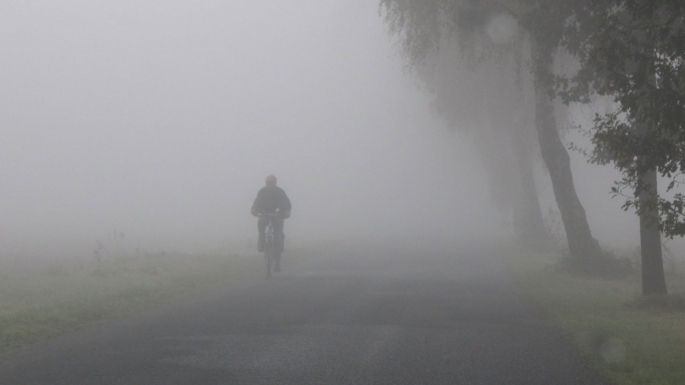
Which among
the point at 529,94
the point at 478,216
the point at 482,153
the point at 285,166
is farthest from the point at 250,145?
the point at 529,94

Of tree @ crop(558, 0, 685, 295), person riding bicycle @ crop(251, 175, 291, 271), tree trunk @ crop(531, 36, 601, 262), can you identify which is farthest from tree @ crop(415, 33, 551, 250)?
tree @ crop(558, 0, 685, 295)

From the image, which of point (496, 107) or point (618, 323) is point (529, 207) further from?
point (618, 323)

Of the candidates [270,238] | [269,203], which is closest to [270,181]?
[269,203]

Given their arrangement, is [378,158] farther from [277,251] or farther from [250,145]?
[277,251]

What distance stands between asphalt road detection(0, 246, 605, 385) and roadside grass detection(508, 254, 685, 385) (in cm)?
31

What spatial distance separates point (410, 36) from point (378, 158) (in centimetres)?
14139

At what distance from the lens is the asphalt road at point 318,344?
6.45 m

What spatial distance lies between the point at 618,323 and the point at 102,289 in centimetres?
832

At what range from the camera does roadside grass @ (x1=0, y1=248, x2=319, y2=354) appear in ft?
29.3

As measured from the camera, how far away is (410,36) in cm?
1916

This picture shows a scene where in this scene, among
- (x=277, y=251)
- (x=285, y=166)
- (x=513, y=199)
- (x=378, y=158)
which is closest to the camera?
(x=277, y=251)

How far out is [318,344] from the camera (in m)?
7.79

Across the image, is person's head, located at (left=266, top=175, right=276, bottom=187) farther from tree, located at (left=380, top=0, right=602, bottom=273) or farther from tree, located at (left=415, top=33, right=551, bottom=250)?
tree, located at (left=415, top=33, right=551, bottom=250)

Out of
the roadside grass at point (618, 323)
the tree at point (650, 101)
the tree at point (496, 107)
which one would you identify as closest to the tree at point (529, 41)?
the roadside grass at point (618, 323)
